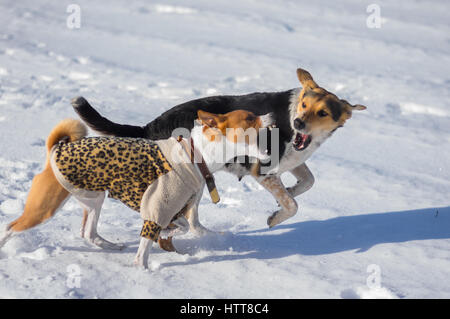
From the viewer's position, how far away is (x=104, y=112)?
688 centimetres

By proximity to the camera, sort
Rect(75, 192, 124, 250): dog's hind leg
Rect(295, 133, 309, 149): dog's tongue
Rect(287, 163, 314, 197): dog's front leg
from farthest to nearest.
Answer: Rect(287, 163, 314, 197): dog's front leg
Rect(295, 133, 309, 149): dog's tongue
Rect(75, 192, 124, 250): dog's hind leg

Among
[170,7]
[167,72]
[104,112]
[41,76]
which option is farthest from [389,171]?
[170,7]

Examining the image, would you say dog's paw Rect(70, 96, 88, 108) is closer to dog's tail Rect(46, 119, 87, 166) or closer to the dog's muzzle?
dog's tail Rect(46, 119, 87, 166)

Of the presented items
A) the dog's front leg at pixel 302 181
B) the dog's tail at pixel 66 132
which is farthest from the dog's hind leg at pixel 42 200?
the dog's front leg at pixel 302 181

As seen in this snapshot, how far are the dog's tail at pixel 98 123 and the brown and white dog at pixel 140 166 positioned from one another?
48 centimetres

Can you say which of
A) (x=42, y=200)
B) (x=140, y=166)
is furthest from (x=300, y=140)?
(x=42, y=200)

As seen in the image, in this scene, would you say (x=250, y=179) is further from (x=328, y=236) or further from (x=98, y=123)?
(x=98, y=123)

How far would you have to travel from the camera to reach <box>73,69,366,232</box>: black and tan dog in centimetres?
377

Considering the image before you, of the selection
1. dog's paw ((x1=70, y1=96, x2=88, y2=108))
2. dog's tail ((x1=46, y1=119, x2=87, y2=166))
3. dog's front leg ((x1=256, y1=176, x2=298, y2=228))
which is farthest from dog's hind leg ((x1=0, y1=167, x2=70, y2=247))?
dog's front leg ((x1=256, y1=176, x2=298, y2=228))

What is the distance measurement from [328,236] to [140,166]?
171 centimetres

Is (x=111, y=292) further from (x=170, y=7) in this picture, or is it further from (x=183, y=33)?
(x=170, y=7)

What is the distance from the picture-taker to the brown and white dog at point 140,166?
3119 mm

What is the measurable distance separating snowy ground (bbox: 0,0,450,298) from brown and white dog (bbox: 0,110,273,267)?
1.34 feet

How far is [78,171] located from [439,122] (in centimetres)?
598
